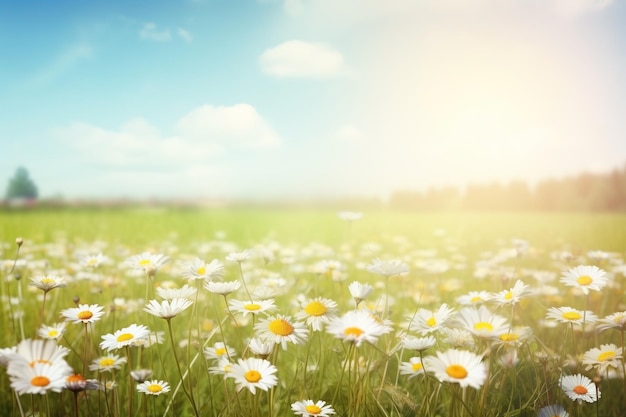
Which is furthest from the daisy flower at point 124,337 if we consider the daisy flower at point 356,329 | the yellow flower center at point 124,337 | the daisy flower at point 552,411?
the daisy flower at point 552,411

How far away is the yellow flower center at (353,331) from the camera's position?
825 mm

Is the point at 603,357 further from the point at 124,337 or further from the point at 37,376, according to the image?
the point at 37,376

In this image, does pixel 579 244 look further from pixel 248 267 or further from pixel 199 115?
pixel 199 115

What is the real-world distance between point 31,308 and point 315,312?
1661mm

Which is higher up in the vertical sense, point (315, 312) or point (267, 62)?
point (267, 62)

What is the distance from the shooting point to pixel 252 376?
95cm

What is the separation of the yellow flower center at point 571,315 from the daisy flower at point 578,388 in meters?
0.12

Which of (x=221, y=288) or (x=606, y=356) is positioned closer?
(x=221, y=288)

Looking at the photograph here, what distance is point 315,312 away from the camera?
3.51ft

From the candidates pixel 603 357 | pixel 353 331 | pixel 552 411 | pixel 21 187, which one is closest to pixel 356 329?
pixel 353 331

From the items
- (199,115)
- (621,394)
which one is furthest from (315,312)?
(199,115)

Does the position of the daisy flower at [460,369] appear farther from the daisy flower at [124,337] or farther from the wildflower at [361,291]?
the daisy flower at [124,337]

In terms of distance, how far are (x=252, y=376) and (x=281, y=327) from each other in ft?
0.36

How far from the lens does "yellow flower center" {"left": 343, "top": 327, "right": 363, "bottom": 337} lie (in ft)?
2.71
